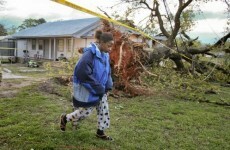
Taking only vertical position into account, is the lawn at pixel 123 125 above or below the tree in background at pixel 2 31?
below

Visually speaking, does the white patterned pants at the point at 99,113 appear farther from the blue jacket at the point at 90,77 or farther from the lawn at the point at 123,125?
the lawn at the point at 123,125

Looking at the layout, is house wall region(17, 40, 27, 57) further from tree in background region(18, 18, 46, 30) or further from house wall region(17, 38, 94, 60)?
tree in background region(18, 18, 46, 30)

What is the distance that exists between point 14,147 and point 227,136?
3.73 metres

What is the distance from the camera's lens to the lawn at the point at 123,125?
5074 millimetres

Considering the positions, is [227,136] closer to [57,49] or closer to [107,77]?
[107,77]

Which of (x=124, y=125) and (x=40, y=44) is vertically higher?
(x=40, y=44)

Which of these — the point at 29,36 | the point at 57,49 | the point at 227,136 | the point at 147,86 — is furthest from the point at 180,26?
the point at 29,36

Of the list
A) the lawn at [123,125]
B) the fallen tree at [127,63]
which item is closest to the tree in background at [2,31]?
the fallen tree at [127,63]

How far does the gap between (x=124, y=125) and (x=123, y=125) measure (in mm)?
20

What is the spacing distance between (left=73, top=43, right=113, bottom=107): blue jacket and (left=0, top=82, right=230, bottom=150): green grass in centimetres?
69

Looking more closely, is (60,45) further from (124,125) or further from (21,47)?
(124,125)

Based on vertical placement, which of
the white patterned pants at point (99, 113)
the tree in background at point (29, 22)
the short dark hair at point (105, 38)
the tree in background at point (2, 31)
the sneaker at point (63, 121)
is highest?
the tree in background at point (29, 22)

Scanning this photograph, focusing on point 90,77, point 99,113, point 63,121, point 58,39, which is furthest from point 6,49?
point 90,77

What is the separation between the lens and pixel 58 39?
29750mm
